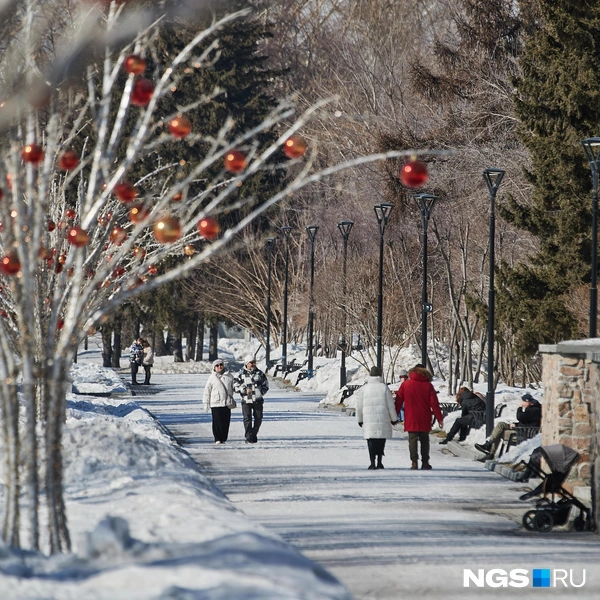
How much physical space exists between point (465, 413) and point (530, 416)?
2.83 meters

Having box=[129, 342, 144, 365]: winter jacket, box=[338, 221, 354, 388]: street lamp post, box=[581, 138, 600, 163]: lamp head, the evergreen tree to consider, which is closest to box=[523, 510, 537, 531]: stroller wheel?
box=[581, 138, 600, 163]: lamp head

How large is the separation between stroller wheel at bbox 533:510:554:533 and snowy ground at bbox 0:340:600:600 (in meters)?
0.11

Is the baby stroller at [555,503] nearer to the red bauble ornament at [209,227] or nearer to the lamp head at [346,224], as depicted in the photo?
the red bauble ornament at [209,227]

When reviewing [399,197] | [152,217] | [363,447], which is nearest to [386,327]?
[399,197]

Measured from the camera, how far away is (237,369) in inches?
2331

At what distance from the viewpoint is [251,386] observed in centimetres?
2138

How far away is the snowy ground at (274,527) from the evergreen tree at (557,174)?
7710 mm

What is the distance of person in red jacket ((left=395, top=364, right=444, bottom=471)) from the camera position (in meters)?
17.5

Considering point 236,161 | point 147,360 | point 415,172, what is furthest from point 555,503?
point 147,360

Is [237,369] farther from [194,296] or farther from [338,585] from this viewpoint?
[338,585]

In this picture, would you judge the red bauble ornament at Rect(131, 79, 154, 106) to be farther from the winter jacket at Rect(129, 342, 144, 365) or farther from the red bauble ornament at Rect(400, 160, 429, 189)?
the winter jacket at Rect(129, 342, 144, 365)

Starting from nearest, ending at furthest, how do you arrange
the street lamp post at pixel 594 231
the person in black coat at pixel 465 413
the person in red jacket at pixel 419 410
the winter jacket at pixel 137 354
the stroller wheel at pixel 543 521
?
the stroller wheel at pixel 543 521, the person in red jacket at pixel 419 410, the street lamp post at pixel 594 231, the person in black coat at pixel 465 413, the winter jacket at pixel 137 354

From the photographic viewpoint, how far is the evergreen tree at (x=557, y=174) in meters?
27.7

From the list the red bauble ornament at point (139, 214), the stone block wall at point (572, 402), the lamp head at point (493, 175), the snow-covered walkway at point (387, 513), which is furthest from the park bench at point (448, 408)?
the red bauble ornament at point (139, 214)
